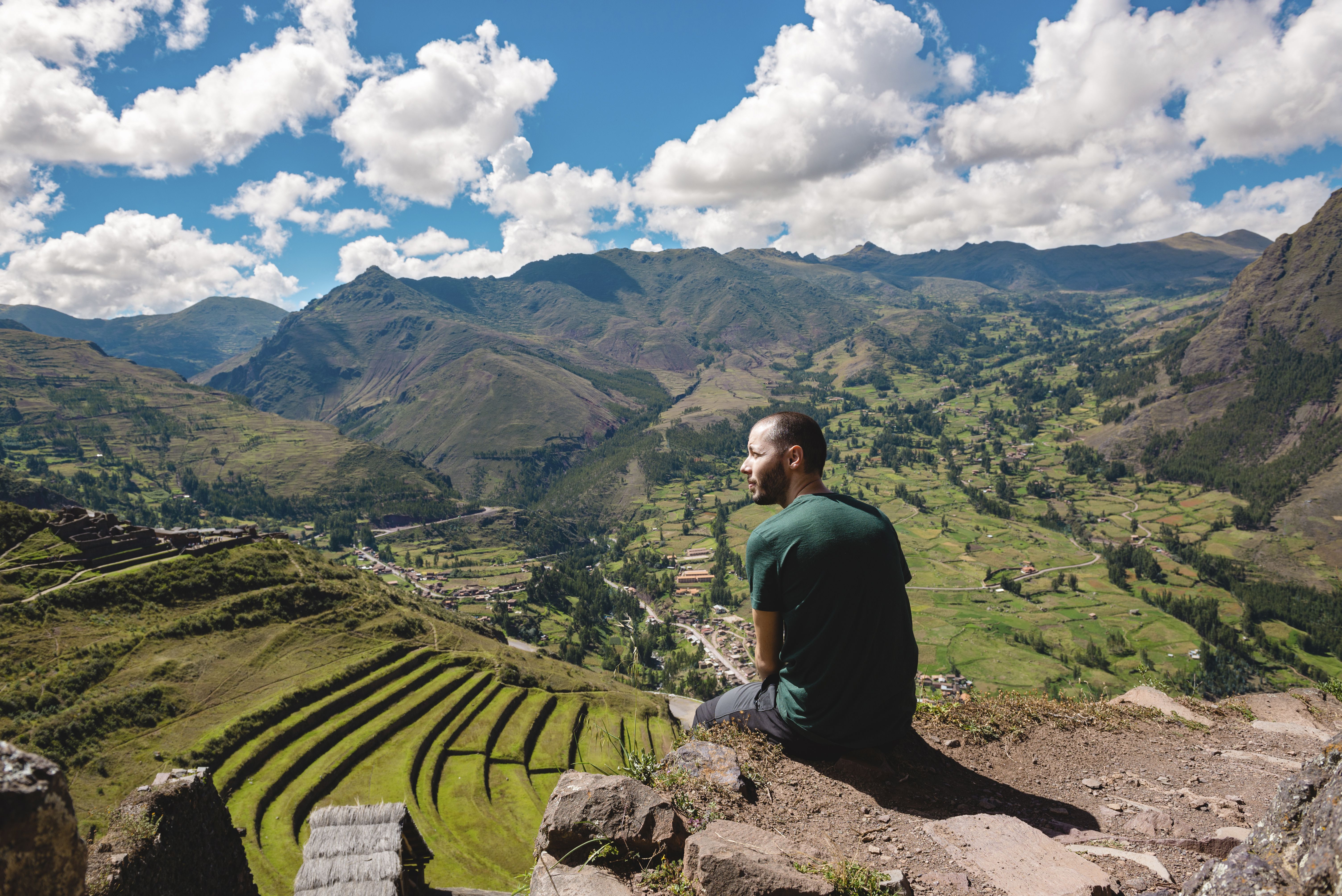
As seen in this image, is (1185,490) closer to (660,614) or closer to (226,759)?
(660,614)

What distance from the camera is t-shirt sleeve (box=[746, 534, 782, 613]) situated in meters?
5.20

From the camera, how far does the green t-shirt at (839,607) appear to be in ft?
16.6

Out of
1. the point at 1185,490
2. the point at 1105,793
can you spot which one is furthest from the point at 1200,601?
the point at 1105,793

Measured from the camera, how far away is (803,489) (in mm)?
5754

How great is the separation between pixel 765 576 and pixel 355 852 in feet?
29.5

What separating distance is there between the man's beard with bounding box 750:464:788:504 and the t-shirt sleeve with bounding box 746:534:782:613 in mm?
469

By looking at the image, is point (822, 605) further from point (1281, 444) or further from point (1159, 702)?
point (1281, 444)

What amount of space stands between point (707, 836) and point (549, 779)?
52.6 m

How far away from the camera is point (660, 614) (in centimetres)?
13250

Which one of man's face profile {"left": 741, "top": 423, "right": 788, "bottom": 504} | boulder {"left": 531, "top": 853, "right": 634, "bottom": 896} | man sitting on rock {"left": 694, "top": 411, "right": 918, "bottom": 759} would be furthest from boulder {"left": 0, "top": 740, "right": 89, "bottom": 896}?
man's face profile {"left": 741, "top": 423, "right": 788, "bottom": 504}

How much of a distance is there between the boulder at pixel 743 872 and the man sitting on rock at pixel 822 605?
4.94 feet

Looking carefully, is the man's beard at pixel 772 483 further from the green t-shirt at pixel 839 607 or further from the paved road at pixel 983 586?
the paved road at pixel 983 586

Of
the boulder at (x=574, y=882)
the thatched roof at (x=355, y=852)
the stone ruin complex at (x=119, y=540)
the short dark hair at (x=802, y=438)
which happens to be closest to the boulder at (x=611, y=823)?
the boulder at (x=574, y=882)

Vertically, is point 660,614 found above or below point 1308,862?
below
